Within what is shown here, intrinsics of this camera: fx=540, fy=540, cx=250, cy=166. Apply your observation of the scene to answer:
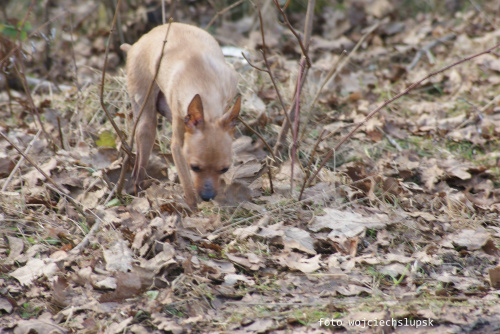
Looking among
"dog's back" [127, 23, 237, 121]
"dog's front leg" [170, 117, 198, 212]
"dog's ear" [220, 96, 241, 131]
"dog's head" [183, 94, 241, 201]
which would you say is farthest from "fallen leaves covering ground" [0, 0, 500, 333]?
"dog's back" [127, 23, 237, 121]

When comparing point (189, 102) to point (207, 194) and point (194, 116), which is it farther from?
point (207, 194)

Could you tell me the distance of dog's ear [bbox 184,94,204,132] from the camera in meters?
4.03

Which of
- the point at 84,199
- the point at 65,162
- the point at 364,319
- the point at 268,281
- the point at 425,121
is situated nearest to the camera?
the point at 364,319

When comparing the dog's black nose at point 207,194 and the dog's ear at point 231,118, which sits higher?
the dog's ear at point 231,118

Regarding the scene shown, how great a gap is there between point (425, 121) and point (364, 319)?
3669 millimetres

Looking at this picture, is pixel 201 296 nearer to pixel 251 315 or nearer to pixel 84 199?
pixel 251 315

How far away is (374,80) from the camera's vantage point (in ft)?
23.6

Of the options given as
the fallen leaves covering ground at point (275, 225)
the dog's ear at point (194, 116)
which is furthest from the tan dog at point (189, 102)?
the fallen leaves covering ground at point (275, 225)

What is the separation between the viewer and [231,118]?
4.21 metres

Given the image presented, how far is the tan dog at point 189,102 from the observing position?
4.23 metres

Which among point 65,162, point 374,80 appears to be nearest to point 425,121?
point 374,80

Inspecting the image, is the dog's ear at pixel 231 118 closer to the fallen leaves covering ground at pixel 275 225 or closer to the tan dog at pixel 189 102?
the tan dog at pixel 189 102

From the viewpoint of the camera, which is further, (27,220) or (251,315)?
(27,220)

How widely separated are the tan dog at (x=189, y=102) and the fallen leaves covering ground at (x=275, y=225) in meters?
0.23
